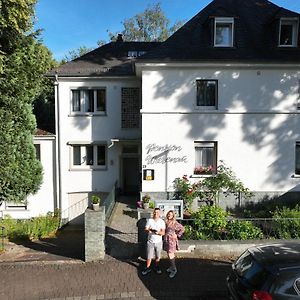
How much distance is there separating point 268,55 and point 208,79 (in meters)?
2.79

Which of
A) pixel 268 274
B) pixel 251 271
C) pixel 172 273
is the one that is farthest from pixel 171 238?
pixel 268 274

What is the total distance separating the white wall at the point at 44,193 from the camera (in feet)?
63.3

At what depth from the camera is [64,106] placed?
62.5 ft

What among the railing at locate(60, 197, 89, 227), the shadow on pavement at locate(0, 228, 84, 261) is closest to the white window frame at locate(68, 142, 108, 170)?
the railing at locate(60, 197, 89, 227)

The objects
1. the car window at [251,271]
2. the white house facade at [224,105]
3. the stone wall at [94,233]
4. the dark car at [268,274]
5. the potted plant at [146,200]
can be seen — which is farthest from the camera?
the white house facade at [224,105]

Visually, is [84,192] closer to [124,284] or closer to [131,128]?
[131,128]

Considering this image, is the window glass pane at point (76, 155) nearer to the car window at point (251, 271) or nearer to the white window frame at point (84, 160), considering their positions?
the white window frame at point (84, 160)

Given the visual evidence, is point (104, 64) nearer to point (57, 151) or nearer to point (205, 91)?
point (57, 151)

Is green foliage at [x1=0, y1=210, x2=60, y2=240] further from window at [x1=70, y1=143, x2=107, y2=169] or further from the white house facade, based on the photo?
the white house facade

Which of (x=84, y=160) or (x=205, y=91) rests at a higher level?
(x=205, y=91)

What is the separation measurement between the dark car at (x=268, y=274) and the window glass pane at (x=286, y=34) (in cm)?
1235

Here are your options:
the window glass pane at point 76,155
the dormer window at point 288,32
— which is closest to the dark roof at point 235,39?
the dormer window at point 288,32

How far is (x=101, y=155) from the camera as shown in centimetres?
1955

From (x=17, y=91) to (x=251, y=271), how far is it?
1148 centimetres
